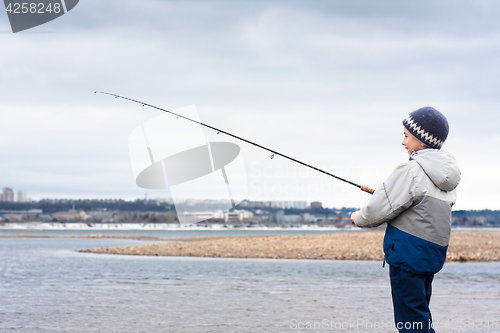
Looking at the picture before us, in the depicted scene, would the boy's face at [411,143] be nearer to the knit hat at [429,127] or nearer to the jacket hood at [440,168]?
the knit hat at [429,127]

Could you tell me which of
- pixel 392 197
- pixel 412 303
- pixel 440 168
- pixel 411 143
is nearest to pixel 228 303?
pixel 412 303

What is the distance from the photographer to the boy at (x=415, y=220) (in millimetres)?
3289

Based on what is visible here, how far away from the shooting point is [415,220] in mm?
3334

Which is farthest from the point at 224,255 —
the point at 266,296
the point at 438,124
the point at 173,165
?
the point at 438,124

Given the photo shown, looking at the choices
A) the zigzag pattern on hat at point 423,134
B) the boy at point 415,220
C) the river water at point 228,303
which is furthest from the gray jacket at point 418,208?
the river water at point 228,303

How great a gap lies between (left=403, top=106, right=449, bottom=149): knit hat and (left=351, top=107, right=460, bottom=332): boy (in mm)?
131

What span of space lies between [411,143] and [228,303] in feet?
23.0

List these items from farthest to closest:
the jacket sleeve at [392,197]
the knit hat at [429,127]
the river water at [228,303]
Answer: the river water at [228,303] → the knit hat at [429,127] → the jacket sleeve at [392,197]

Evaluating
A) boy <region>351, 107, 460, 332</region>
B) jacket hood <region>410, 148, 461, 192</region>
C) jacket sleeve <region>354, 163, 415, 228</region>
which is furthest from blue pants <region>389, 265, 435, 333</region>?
jacket hood <region>410, 148, 461, 192</region>

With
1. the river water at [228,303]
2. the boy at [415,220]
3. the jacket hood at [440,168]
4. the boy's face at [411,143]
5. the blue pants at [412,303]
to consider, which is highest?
the boy's face at [411,143]

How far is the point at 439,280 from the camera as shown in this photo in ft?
46.4

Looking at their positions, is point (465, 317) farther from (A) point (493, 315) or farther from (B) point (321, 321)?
(B) point (321, 321)

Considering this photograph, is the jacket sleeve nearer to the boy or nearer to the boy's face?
the boy

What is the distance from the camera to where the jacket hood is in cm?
329
